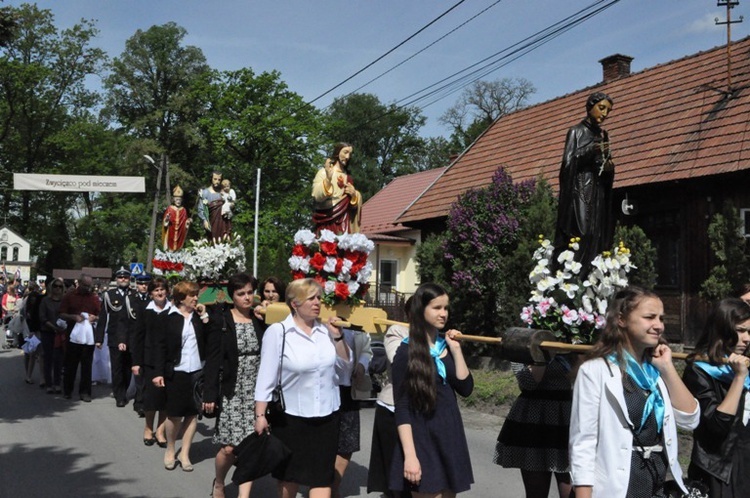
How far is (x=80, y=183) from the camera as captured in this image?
35.0m

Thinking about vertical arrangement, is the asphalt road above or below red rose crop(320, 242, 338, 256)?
below

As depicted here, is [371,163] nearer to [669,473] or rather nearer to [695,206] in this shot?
[695,206]

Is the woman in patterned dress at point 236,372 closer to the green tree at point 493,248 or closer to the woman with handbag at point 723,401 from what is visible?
the woman with handbag at point 723,401

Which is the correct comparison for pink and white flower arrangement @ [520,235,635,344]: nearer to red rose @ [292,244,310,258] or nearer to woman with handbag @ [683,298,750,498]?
woman with handbag @ [683,298,750,498]

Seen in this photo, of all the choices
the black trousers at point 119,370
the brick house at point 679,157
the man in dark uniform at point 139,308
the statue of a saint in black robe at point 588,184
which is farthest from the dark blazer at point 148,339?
the brick house at point 679,157

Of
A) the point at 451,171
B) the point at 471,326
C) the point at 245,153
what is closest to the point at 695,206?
the point at 471,326

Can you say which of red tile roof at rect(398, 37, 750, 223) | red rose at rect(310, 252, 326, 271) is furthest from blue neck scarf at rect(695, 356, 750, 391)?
red tile roof at rect(398, 37, 750, 223)

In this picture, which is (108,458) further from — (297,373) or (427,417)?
(427,417)

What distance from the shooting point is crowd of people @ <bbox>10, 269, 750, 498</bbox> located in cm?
342

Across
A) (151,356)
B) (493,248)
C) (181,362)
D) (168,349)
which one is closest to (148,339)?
(151,356)

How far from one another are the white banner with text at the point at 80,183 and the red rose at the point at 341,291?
29.2m

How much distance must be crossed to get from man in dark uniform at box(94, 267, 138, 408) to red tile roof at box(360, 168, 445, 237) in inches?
940

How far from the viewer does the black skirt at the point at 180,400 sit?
7.82 metres

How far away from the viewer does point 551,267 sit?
5730 millimetres
